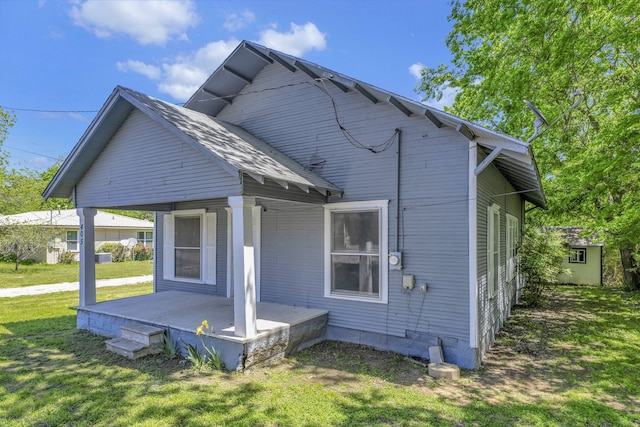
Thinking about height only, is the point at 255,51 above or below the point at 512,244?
above

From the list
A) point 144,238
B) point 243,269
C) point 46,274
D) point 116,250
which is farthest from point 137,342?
point 144,238

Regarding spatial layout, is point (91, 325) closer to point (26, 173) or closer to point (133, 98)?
point (133, 98)

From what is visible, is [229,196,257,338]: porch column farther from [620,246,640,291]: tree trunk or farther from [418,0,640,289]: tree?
[620,246,640,291]: tree trunk

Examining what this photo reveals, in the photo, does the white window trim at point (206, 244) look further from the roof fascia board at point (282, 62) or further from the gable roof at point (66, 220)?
the gable roof at point (66, 220)

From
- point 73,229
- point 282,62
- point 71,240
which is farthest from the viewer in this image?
point 71,240

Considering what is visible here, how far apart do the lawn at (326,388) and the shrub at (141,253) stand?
1849 cm

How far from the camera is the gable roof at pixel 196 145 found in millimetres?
5250

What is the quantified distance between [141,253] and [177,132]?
22164 mm

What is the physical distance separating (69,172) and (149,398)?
511cm

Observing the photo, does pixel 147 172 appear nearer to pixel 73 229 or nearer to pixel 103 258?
pixel 103 258

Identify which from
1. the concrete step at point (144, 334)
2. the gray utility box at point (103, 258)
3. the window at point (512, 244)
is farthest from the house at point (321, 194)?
the gray utility box at point (103, 258)

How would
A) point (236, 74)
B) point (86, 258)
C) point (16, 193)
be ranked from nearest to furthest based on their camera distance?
point (86, 258), point (236, 74), point (16, 193)

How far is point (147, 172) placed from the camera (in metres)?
6.25

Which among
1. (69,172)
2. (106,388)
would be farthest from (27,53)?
(106,388)
